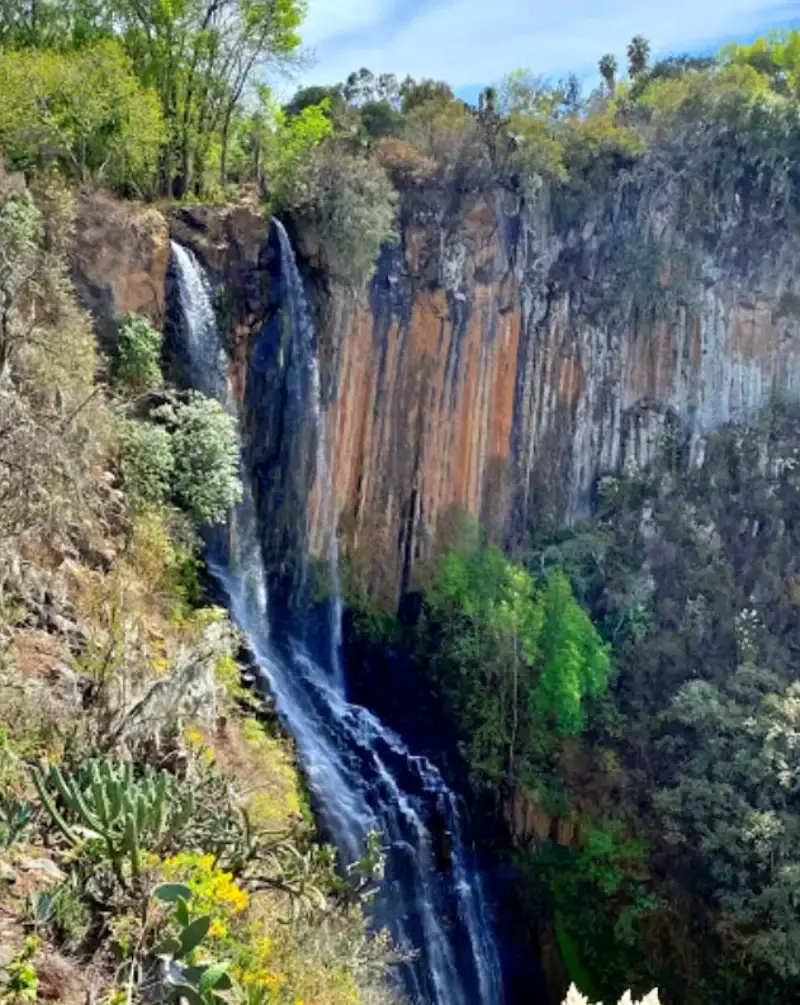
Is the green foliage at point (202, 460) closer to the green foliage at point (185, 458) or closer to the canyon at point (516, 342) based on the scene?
the green foliage at point (185, 458)

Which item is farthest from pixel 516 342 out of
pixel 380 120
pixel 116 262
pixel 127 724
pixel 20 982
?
pixel 20 982

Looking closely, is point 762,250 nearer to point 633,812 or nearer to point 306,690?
point 633,812

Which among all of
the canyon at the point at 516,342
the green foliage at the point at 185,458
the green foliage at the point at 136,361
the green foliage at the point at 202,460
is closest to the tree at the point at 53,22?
the canyon at the point at 516,342

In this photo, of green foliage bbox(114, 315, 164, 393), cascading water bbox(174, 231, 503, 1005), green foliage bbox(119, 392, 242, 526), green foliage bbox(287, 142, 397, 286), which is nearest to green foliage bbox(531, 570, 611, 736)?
cascading water bbox(174, 231, 503, 1005)

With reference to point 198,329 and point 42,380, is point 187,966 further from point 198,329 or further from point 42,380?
point 198,329

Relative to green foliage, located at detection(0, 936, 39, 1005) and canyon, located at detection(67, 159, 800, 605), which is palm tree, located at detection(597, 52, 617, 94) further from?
green foliage, located at detection(0, 936, 39, 1005)
